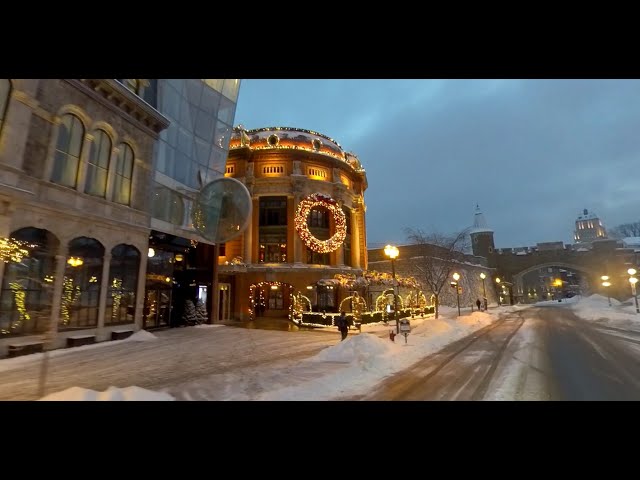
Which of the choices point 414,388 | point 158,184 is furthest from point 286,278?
point 414,388

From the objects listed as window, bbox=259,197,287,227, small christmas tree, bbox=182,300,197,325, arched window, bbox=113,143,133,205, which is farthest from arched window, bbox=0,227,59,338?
window, bbox=259,197,287,227

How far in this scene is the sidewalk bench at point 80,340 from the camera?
40.7ft

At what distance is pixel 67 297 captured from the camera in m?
12.4

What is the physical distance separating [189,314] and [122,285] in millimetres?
6997

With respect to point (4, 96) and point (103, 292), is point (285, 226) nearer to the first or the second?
point (103, 292)

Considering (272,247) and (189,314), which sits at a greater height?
(272,247)

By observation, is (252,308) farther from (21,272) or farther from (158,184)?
(21,272)

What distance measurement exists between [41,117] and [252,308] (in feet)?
72.7

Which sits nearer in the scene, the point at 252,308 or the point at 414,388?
the point at 414,388

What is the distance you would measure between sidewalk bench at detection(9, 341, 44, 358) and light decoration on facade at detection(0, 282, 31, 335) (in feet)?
1.84

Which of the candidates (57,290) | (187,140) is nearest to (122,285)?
(57,290)

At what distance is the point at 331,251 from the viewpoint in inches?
1312

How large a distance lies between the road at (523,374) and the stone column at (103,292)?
41.8ft
